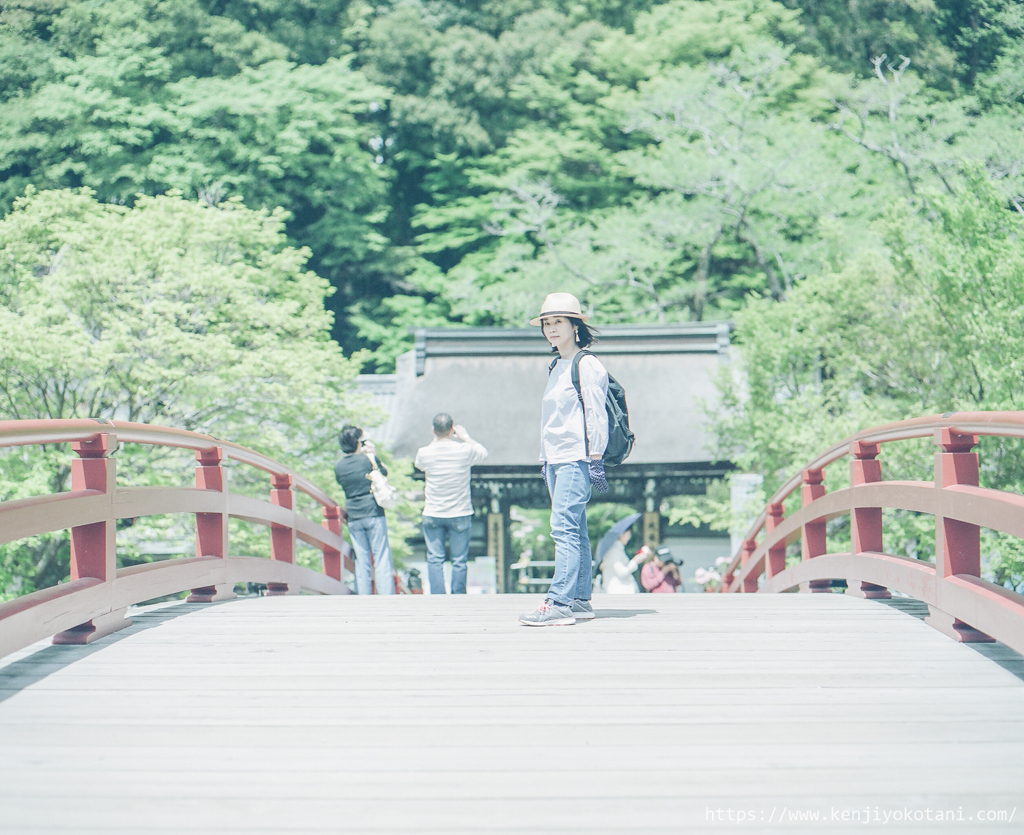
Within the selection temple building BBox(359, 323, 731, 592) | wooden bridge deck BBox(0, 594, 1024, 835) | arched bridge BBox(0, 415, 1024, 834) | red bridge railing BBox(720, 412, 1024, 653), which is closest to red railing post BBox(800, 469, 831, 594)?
red bridge railing BBox(720, 412, 1024, 653)

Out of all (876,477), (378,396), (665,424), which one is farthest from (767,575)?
(378,396)

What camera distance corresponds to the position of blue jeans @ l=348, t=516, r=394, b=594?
788 cm

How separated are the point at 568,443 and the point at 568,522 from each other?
1.23 feet

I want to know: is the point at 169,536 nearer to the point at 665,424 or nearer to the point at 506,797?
the point at 665,424

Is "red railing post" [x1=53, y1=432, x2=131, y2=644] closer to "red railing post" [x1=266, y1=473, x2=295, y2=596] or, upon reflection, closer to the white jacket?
"red railing post" [x1=266, y1=473, x2=295, y2=596]

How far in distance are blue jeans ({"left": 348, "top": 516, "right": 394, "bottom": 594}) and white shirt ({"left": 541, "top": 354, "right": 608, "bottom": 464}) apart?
3.59 meters

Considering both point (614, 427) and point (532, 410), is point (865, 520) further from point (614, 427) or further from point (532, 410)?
point (532, 410)

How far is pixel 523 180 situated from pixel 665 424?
8337 mm

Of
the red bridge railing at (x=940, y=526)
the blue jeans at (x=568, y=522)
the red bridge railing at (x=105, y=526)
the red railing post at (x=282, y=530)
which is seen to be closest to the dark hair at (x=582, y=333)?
the blue jeans at (x=568, y=522)

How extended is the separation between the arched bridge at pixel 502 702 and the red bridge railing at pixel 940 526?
2 cm

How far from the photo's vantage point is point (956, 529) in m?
4.05

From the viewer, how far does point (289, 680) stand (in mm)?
3486

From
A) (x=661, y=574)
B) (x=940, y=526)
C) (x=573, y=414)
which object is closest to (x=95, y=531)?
(x=573, y=414)

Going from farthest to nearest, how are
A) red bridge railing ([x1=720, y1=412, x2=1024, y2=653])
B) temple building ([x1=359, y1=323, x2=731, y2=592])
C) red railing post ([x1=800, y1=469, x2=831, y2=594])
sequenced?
temple building ([x1=359, y1=323, x2=731, y2=592])
red railing post ([x1=800, y1=469, x2=831, y2=594])
red bridge railing ([x1=720, y1=412, x2=1024, y2=653])
